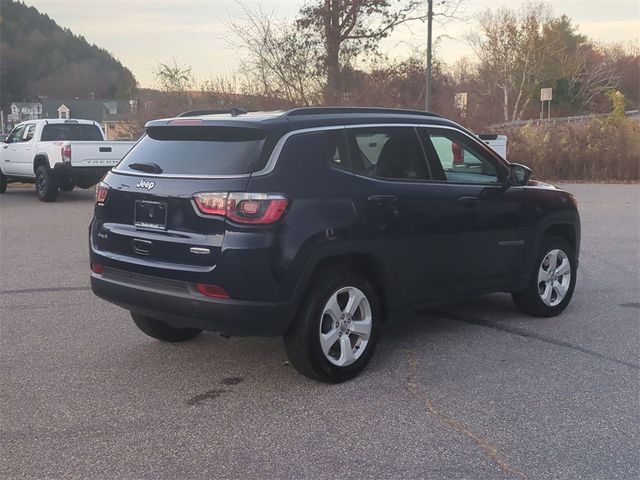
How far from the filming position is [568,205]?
6.41 m

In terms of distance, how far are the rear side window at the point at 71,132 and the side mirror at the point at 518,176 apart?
13.3m

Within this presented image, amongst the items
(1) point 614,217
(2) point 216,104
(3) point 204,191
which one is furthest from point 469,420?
(2) point 216,104

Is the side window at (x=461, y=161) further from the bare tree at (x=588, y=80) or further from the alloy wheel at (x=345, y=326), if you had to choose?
the bare tree at (x=588, y=80)

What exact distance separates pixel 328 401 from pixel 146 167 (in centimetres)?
195

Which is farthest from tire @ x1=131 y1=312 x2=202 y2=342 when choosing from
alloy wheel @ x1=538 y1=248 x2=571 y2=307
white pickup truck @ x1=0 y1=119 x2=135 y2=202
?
white pickup truck @ x1=0 y1=119 x2=135 y2=202

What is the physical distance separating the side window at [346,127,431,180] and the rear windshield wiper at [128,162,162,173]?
1299 mm

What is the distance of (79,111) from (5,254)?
85338 millimetres

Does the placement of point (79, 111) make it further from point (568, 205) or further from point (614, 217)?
point (568, 205)

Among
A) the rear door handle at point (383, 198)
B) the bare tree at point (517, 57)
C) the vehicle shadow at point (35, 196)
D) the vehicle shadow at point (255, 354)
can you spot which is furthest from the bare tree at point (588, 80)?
the rear door handle at point (383, 198)

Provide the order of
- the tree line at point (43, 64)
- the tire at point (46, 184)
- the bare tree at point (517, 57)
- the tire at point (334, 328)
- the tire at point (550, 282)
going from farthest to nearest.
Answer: the tree line at point (43, 64), the bare tree at point (517, 57), the tire at point (46, 184), the tire at point (550, 282), the tire at point (334, 328)

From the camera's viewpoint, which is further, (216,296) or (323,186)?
(323,186)

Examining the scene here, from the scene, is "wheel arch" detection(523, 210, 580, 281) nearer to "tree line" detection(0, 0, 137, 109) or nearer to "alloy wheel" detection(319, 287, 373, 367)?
"alloy wheel" detection(319, 287, 373, 367)

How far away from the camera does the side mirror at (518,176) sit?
588 cm

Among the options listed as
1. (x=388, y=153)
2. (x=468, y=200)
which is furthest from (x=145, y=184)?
(x=468, y=200)
